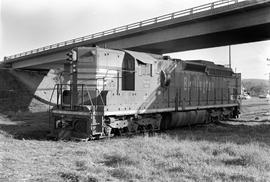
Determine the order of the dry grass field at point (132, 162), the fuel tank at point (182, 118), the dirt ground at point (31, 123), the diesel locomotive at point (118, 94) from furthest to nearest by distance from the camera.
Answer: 1. the fuel tank at point (182, 118)
2. the dirt ground at point (31, 123)
3. the diesel locomotive at point (118, 94)
4. the dry grass field at point (132, 162)

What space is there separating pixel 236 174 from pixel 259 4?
14.2 meters

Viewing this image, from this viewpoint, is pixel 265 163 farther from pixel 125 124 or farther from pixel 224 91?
pixel 224 91

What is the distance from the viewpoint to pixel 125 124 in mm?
12664

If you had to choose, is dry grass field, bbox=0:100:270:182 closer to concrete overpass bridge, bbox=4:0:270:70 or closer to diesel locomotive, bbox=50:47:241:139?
diesel locomotive, bbox=50:47:241:139

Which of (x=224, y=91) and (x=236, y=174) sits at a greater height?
(x=224, y=91)

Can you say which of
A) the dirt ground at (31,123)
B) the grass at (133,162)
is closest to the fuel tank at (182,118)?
the dirt ground at (31,123)

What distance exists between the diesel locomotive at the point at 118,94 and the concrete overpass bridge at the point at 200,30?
5.42 m

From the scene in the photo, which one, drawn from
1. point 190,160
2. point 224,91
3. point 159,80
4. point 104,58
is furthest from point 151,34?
point 190,160

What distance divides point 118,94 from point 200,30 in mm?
11769

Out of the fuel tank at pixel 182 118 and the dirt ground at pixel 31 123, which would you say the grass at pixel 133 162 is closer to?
the dirt ground at pixel 31 123

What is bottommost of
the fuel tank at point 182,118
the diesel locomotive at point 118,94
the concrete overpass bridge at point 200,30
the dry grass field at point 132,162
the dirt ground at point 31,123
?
the dirt ground at point 31,123

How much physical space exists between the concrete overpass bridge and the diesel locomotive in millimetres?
5418

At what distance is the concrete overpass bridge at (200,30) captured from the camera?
1884 centimetres

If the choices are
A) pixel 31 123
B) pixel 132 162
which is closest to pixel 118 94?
pixel 132 162
